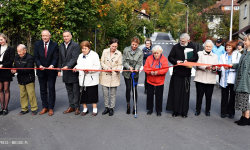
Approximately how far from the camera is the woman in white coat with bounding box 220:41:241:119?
625 cm

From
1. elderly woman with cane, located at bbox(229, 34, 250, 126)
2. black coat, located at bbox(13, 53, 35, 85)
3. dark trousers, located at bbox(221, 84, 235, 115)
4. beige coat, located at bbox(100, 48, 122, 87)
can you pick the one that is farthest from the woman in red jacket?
black coat, located at bbox(13, 53, 35, 85)

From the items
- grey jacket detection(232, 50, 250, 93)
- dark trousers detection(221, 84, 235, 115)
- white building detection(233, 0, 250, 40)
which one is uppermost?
white building detection(233, 0, 250, 40)

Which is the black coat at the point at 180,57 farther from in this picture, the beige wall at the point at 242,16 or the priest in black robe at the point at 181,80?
the beige wall at the point at 242,16

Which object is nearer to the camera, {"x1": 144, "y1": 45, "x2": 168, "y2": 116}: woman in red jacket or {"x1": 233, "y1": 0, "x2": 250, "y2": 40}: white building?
{"x1": 144, "y1": 45, "x2": 168, "y2": 116}: woman in red jacket

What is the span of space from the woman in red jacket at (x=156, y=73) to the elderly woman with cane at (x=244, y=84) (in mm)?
1662

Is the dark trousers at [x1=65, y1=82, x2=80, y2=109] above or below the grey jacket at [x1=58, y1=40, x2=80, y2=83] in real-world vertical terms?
below

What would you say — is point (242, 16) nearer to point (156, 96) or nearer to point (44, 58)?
point (156, 96)

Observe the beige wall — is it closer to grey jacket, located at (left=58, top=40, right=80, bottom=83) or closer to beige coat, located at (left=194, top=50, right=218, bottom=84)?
beige coat, located at (left=194, top=50, right=218, bottom=84)

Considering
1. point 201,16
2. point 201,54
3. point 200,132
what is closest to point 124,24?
point 201,54

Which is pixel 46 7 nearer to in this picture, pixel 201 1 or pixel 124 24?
pixel 124 24

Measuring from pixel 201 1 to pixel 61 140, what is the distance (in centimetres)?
7448

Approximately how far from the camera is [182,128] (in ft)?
18.4

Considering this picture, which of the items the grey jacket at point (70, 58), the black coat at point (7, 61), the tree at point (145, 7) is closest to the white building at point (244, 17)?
the grey jacket at point (70, 58)

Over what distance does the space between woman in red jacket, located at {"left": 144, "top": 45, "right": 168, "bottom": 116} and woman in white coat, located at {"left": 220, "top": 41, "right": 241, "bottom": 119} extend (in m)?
Answer: 1.45
